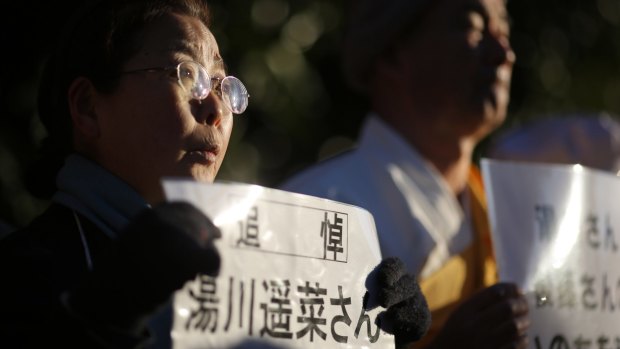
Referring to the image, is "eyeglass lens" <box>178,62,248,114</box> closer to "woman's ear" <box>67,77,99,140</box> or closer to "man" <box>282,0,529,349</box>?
"woman's ear" <box>67,77,99,140</box>

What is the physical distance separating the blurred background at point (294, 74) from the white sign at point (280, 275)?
2.11m

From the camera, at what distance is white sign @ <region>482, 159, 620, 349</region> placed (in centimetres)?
287

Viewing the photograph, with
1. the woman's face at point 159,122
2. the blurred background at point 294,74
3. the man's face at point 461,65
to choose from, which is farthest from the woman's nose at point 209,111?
the blurred background at point 294,74

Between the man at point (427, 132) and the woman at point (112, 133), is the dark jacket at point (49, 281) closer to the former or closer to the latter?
the woman at point (112, 133)

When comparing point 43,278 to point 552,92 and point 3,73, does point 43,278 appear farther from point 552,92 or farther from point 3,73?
point 552,92

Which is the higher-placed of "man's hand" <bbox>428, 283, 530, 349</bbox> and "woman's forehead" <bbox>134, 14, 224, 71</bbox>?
"woman's forehead" <bbox>134, 14, 224, 71</bbox>

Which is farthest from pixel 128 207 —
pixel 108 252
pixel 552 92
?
pixel 552 92

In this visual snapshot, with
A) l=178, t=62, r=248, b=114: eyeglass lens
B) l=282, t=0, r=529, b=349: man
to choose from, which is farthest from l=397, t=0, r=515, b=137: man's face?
l=178, t=62, r=248, b=114: eyeglass lens

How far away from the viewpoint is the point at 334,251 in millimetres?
2283

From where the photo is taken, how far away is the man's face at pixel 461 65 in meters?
3.65

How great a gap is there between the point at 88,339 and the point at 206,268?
22cm

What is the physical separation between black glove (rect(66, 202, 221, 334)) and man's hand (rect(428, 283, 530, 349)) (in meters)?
1.03

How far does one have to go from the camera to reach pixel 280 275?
217 cm

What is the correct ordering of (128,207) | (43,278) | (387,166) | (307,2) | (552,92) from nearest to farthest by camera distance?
(43,278), (128,207), (387,166), (307,2), (552,92)
